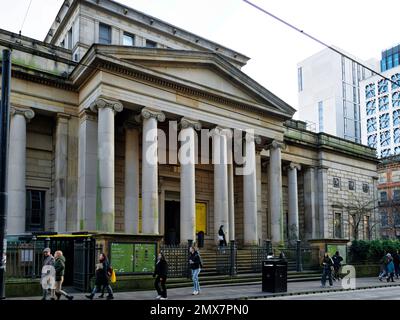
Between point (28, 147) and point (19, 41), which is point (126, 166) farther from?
point (19, 41)

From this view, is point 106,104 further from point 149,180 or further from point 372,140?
point 372,140

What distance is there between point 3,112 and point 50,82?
13.4 metres

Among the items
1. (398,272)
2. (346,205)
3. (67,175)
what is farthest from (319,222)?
(67,175)

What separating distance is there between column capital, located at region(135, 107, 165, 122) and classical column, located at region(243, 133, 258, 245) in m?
7.08

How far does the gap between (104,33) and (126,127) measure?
8.11 meters

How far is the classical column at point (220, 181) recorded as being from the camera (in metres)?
29.7

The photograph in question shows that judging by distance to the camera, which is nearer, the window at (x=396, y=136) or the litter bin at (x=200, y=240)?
the litter bin at (x=200, y=240)

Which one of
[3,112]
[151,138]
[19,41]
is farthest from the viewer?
[19,41]

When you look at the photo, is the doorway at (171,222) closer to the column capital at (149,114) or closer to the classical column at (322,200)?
the column capital at (149,114)

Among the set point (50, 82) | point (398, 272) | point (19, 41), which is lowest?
point (398, 272)

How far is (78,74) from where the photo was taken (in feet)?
87.3

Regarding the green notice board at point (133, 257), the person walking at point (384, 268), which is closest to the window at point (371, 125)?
the person walking at point (384, 268)

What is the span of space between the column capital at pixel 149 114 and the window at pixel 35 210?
22.9ft
